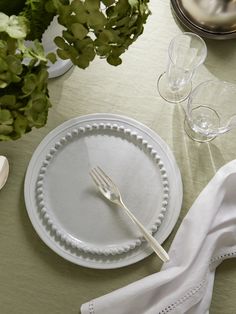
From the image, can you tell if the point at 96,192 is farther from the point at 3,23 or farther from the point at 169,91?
the point at 3,23

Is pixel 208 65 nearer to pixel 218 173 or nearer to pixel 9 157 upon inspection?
pixel 218 173

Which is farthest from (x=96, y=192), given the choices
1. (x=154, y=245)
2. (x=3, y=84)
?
(x=3, y=84)

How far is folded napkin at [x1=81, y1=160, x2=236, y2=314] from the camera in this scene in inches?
30.0

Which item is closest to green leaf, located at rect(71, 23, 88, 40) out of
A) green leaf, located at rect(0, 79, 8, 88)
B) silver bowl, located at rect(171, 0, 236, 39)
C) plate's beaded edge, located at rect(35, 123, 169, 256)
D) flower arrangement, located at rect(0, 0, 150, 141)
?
flower arrangement, located at rect(0, 0, 150, 141)

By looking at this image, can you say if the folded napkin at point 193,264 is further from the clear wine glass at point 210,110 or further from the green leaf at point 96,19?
the green leaf at point 96,19

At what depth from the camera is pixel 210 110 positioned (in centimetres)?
90

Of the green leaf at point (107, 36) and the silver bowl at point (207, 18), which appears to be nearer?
the green leaf at point (107, 36)

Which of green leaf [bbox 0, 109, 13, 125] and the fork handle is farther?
the fork handle

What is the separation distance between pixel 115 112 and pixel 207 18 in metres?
0.24

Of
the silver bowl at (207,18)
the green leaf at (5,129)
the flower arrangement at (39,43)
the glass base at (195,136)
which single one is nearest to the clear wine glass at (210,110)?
the glass base at (195,136)

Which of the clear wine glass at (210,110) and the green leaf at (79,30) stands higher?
the green leaf at (79,30)

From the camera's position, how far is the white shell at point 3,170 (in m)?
0.80

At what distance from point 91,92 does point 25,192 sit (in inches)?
8.2

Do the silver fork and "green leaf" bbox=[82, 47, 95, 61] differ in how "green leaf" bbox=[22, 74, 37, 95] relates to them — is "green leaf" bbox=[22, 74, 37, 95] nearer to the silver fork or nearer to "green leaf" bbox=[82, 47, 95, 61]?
"green leaf" bbox=[82, 47, 95, 61]
